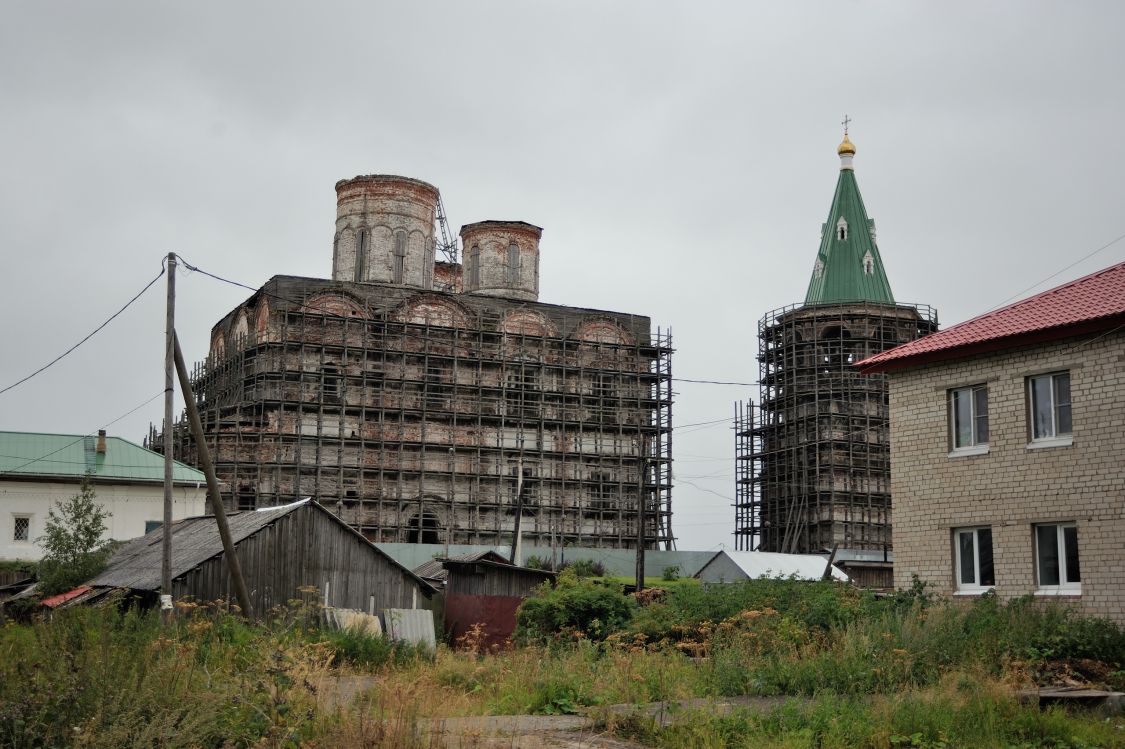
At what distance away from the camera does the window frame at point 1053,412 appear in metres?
17.7

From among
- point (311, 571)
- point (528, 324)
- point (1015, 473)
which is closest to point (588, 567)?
point (528, 324)

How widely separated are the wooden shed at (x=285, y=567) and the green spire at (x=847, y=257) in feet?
111

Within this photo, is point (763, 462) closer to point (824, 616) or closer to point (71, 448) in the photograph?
point (71, 448)

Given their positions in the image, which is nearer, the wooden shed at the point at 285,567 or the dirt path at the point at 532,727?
the dirt path at the point at 532,727

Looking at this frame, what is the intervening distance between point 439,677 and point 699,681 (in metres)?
2.97

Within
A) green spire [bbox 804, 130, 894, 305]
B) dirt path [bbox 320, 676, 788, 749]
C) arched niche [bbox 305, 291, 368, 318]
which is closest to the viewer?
dirt path [bbox 320, 676, 788, 749]

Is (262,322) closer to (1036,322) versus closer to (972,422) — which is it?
(972,422)

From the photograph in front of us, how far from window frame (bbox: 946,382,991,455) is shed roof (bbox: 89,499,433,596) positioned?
11.6m

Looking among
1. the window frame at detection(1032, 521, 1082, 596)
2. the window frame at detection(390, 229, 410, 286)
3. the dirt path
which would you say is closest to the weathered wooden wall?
the dirt path

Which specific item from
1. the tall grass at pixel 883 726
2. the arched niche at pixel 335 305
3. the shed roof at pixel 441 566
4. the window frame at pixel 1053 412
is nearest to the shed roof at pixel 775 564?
the shed roof at pixel 441 566

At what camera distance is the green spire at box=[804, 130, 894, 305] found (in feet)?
180

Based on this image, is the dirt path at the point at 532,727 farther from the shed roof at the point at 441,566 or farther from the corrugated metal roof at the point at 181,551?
the shed roof at the point at 441,566

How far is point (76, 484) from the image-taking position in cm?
3903

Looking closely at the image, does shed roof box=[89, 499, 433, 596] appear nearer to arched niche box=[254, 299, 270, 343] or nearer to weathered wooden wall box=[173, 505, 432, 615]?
weathered wooden wall box=[173, 505, 432, 615]
